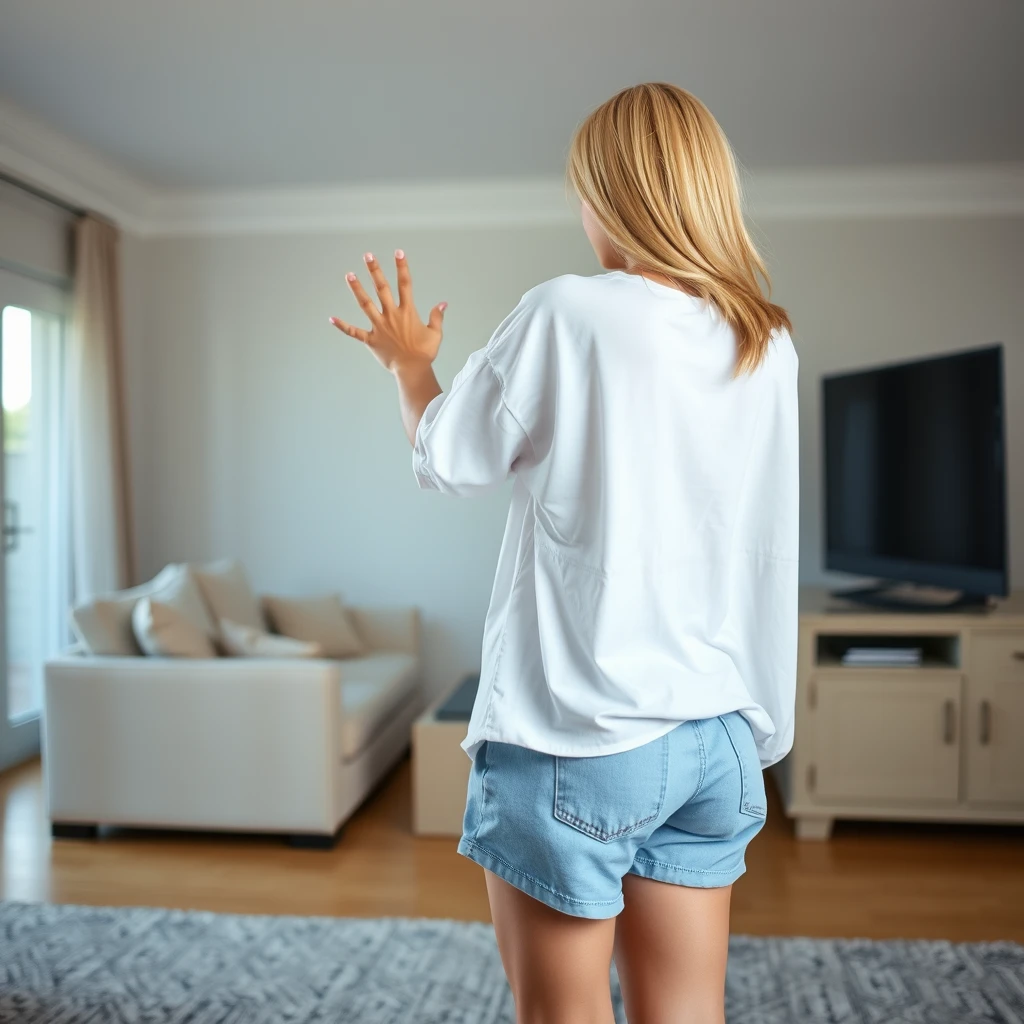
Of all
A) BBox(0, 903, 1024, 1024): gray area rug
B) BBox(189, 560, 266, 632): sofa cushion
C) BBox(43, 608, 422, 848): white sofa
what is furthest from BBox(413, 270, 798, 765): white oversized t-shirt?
BBox(189, 560, 266, 632): sofa cushion

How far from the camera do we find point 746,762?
3.40 feet

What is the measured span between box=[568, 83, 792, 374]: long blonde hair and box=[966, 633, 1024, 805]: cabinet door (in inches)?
112

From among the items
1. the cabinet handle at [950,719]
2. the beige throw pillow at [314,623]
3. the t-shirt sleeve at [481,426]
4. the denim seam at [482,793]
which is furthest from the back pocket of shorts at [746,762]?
the beige throw pillow at [314,623]

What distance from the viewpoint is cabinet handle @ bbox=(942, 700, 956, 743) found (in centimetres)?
339

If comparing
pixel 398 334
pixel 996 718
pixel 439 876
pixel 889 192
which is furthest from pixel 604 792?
pixel 889 192

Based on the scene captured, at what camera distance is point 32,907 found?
9.13 ft

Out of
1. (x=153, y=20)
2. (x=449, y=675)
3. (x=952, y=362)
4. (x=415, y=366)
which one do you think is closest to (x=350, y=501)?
(x=449, y=675)

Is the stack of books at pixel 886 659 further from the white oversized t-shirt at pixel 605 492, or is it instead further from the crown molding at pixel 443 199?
the white oversized t-shirt at pixel 605 492

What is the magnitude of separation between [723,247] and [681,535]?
11.2 inches

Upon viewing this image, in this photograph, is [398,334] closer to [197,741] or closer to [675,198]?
[675,198]

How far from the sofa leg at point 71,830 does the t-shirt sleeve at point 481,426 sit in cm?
295

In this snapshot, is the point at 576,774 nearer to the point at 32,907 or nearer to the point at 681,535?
the point at 681,535

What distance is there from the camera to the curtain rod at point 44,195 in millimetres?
4017

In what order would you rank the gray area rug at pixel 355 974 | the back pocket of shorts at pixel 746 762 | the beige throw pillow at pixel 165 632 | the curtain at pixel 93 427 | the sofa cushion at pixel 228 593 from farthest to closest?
the curtain at pixel 93 427
the sofa cushion at pixel 228 593
the beige throw pillow at pixel 165 632
the gray area rug at pixel 355 974
the back pocket of shorts at pixel 746 762
